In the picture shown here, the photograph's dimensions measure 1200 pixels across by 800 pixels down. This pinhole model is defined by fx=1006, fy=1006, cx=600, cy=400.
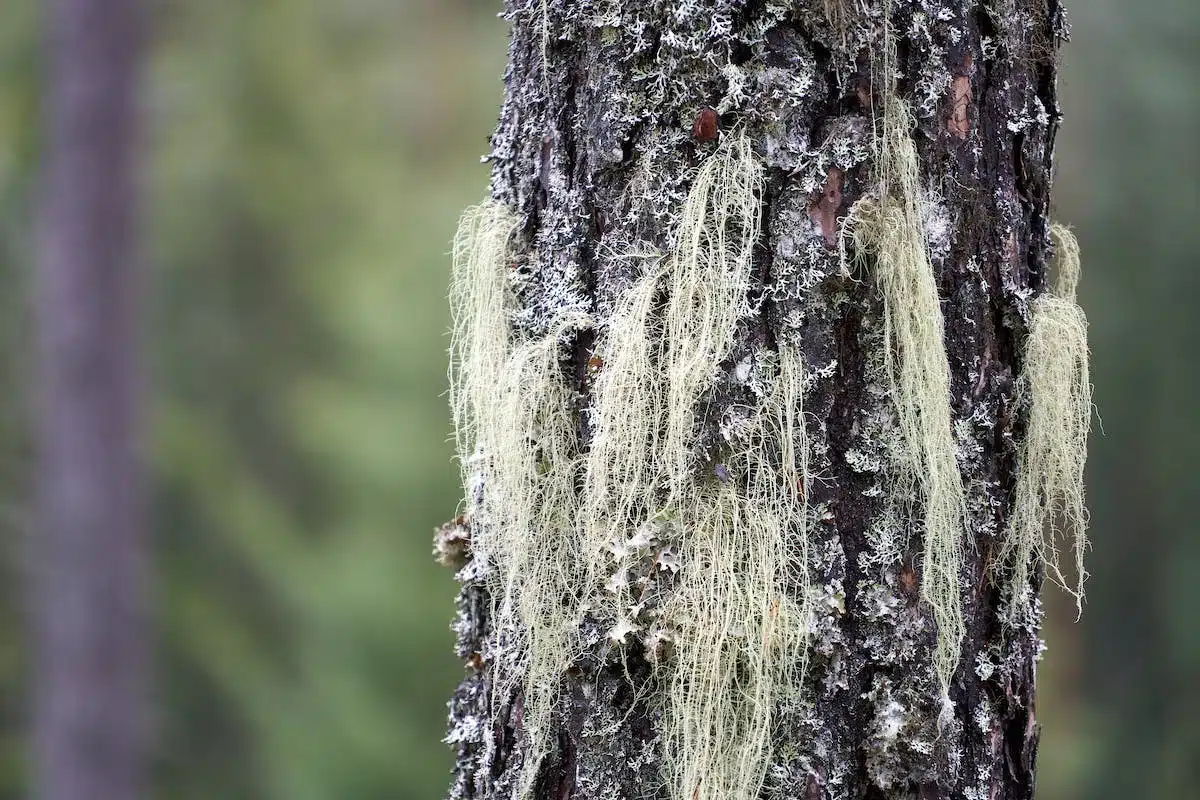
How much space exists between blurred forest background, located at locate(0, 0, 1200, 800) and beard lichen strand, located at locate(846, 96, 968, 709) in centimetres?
270

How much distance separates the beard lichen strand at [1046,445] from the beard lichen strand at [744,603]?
0.22 metres

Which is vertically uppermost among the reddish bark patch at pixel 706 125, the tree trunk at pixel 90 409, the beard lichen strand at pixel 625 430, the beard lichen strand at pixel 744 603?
the tree trunk at pixel 90 409

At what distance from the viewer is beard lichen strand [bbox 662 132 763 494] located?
0.78 meters

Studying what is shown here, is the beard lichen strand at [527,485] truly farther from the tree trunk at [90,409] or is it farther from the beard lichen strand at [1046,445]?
the tree trunk at [90,409]

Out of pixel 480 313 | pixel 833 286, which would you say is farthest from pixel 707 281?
pixel 480 313

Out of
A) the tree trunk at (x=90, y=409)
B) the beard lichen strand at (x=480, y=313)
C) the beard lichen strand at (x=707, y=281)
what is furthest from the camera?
the tree trunk at (x=90, y=409)

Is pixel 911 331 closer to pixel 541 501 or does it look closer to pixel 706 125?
pixel 706 125

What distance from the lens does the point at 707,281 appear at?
0.79 m

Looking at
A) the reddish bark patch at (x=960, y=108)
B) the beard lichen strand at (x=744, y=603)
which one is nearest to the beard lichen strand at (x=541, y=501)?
the beard lichen strand at (x=744, y=603)

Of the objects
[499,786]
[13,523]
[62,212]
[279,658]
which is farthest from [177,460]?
[499,786]

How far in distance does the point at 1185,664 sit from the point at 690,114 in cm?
405

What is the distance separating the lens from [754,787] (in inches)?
31.4

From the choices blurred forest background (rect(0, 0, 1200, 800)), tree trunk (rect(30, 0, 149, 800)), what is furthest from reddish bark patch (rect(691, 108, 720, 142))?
tree trunk (rect(30, 0, 149, 800))

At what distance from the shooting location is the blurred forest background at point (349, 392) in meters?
3.95
